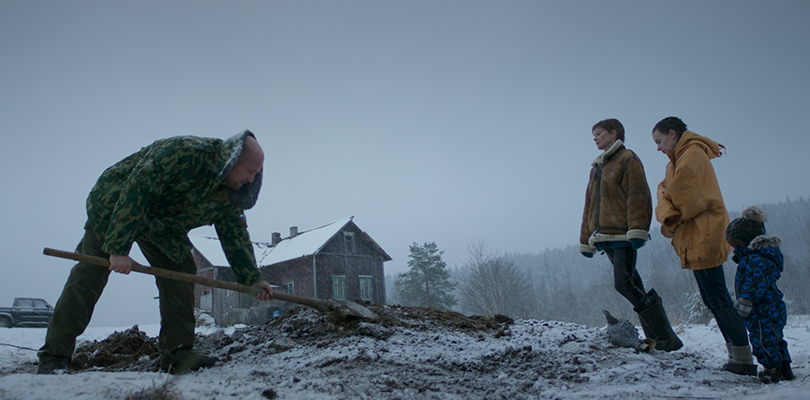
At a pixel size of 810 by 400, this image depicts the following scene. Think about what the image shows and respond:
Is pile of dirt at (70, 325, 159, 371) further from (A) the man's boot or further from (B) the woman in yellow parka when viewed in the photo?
(B) the woman in yellow parka

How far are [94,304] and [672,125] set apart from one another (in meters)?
4.34

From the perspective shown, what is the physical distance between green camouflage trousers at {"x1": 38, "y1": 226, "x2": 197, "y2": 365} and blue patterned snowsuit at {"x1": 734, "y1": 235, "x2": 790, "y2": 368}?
3.71m

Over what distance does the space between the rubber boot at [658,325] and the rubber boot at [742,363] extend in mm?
456

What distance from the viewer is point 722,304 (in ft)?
9.34

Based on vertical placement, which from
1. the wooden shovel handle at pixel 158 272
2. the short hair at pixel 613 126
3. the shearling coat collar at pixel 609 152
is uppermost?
the short hair at pixel 613 126

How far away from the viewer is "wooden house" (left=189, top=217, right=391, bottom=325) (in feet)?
65.5

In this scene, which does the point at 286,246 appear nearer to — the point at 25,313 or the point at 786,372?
the point at 25,313

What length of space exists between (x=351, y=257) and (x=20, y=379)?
19611mm

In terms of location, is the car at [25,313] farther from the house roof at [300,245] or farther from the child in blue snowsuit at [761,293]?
the child in blue snowsuit at [761,293]

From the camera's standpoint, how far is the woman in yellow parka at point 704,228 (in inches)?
109

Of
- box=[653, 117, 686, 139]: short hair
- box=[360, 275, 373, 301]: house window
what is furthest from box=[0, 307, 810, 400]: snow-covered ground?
box=[360, 275, 373, 301]: house window

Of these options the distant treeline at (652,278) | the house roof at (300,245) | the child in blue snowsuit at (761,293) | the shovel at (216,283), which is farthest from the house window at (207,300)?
the child in blue snowsuit at (761,293)

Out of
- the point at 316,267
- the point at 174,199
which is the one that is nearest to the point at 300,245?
the point at 316,267

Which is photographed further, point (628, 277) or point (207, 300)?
point (207, 300)
